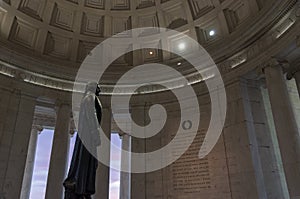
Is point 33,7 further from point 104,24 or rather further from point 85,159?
point 85,159

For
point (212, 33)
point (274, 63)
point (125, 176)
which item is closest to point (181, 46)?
point (212, 33)

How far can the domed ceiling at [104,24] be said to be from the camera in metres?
12.8

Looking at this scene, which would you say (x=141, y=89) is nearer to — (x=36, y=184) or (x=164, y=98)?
(x=164, y=98)

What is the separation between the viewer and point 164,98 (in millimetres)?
14297

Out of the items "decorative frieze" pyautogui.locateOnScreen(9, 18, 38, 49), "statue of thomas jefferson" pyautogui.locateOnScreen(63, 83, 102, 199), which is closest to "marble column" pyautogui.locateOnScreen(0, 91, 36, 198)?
"decorative frieze" pyautogui.locateOnScreen(9, 18, 38, 49)

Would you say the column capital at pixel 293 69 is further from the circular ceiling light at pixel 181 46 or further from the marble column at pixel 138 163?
the marble column at pixel 138 163

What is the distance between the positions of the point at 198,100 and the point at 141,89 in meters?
3.39

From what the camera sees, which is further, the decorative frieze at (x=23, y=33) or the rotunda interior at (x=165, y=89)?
the decorative frieze at (x=23, y=33)

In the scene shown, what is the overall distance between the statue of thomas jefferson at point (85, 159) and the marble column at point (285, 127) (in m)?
7.36

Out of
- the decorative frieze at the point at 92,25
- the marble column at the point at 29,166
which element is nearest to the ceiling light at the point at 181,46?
the decorative frieze at the point at 92,25

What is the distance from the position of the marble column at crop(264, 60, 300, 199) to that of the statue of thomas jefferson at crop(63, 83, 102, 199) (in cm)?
736

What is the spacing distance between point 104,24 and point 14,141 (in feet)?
26.6

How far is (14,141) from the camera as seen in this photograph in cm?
1181

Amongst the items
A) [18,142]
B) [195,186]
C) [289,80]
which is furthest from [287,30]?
[18,142]
